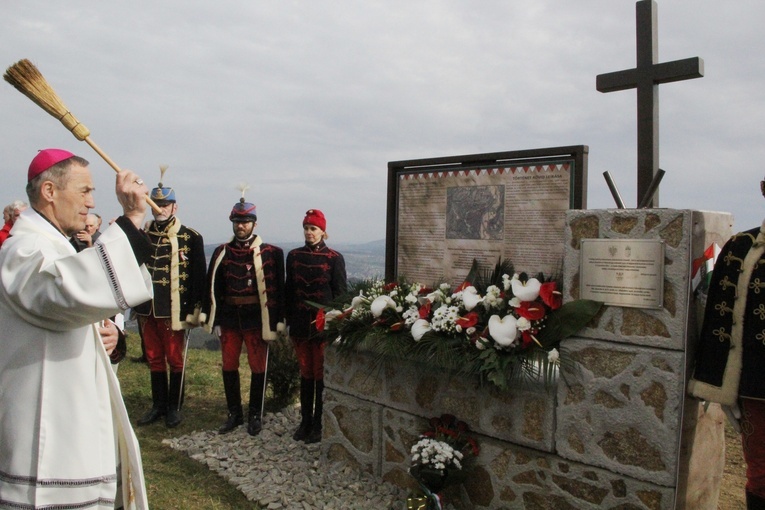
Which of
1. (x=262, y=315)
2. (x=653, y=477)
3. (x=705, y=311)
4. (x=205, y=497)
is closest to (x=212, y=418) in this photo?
(x=262, y=315)

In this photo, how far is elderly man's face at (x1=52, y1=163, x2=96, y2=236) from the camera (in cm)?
234

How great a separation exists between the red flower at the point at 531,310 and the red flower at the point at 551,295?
0.17ft

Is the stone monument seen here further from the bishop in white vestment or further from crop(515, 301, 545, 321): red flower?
the bishop in white vestment

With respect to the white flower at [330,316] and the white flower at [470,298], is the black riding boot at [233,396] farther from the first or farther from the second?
the white flower at [470,298]

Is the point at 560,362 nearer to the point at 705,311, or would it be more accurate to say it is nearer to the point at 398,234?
the point at 705,311

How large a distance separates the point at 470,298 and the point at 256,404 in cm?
270

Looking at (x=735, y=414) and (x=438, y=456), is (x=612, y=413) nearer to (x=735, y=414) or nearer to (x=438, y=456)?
(x=735, y=414)

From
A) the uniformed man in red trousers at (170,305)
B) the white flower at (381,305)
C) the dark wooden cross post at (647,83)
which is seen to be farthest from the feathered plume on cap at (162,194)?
the dark wooden cross post at (647,83)

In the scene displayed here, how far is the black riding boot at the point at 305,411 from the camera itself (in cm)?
530

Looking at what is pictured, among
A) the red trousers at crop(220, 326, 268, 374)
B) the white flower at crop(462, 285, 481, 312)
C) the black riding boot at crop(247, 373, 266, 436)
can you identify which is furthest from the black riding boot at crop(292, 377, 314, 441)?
the white flower at crop(462, 285, 481, 312)

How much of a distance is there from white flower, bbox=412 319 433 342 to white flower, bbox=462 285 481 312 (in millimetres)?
277

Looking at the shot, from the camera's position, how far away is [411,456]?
405 cm

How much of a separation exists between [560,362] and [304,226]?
2864mm

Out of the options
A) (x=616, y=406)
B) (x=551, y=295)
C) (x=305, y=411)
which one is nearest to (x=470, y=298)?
(x=551, y=295)
